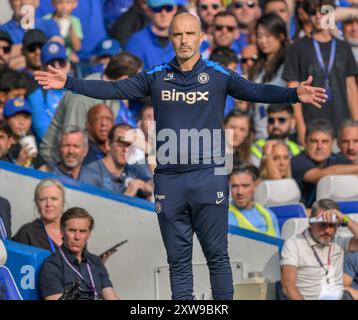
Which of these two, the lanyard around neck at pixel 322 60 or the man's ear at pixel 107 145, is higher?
the lanyard around neck at pixel 322 60

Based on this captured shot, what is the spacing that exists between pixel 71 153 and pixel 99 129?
578 mm

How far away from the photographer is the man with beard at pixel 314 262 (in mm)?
10781

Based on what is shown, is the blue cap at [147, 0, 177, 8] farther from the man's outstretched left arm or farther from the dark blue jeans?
the dark blue jeans

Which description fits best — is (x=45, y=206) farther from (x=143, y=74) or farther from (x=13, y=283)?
(x=143, y=74)

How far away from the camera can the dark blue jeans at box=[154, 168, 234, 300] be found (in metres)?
8.23

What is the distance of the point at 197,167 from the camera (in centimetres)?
826

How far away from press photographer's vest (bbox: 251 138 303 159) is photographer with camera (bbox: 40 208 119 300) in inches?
136

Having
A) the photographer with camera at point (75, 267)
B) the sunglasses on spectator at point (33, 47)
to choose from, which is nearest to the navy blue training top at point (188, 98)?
the photographer with camera at point (75, 267)

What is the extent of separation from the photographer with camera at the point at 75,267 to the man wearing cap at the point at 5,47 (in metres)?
3.90

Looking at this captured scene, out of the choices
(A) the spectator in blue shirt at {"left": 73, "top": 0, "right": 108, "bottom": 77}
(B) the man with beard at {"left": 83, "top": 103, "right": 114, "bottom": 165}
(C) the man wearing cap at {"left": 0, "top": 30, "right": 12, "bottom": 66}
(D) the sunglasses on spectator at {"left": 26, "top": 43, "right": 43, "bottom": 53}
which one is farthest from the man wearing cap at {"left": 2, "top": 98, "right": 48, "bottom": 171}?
(A) the spectator in blue shirt at {"left": 73, "top": 0, "right": 108, "bottom": 77}

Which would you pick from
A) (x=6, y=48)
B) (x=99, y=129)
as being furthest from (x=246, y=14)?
(x=99, y=129)

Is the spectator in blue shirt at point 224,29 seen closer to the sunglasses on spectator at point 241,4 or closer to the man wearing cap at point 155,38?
the man wearing cap at point 155,38

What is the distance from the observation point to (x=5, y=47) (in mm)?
13836
